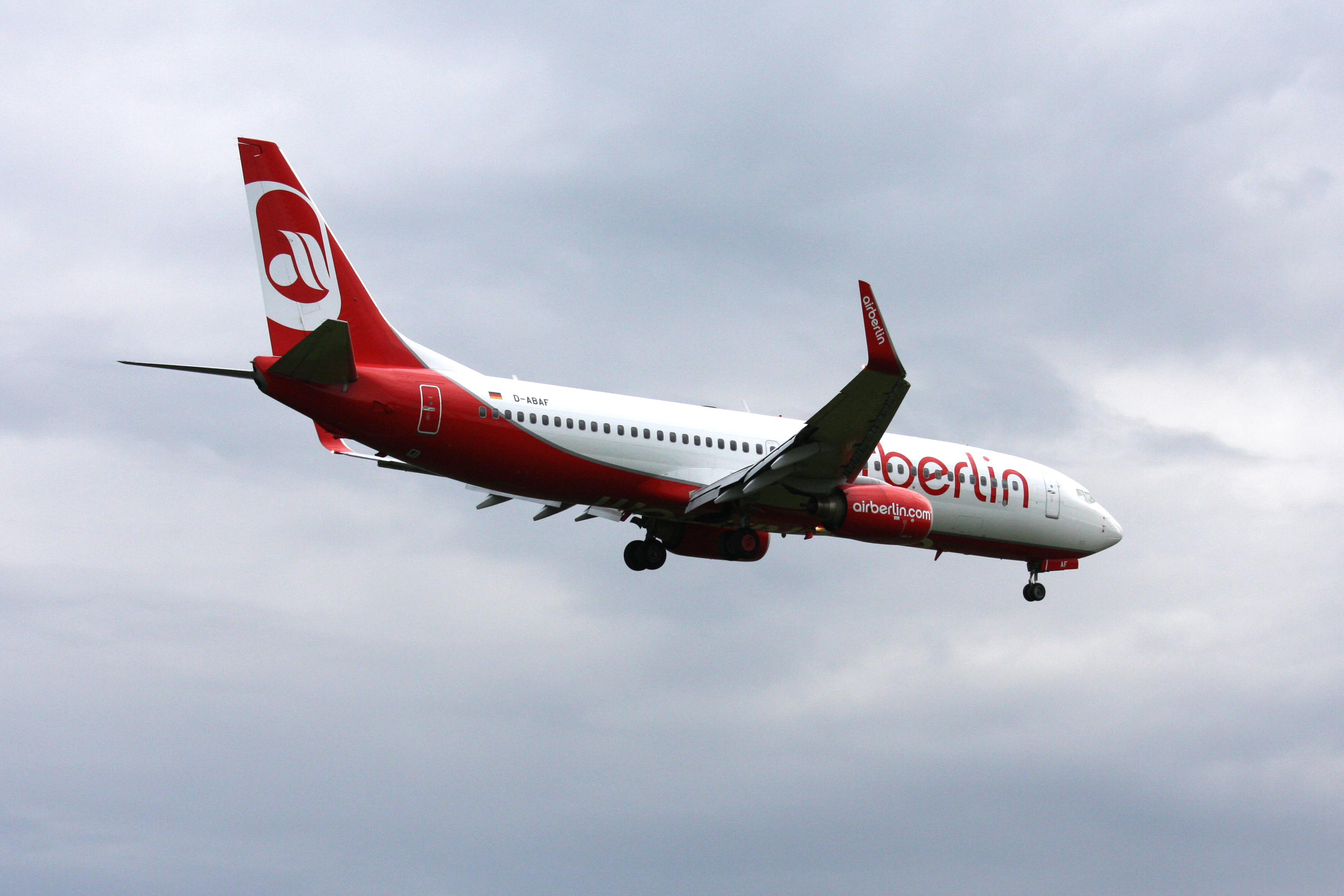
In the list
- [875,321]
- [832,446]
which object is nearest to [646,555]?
[832,446]

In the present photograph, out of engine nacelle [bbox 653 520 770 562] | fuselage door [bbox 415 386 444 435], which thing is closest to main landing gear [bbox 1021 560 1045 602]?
engine nacelle [bbox 653 520 770 562]

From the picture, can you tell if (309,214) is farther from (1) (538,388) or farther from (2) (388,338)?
(1) (538,388)

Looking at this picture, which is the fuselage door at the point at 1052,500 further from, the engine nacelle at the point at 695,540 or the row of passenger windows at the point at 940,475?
the engine nacelle at the point at 695,540

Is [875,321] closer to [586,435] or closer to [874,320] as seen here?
[874,320]

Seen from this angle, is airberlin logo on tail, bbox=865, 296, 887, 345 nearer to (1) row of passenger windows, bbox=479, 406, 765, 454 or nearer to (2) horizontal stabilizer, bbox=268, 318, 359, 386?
(1) row of passenger windows, bbox=479, 406, 765, 454

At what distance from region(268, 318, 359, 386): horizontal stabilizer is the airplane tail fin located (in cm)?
146

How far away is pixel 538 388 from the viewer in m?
34.2

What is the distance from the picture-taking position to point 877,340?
30.9 meters

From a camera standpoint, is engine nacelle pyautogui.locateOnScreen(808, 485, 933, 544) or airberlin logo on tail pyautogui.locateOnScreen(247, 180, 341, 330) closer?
airberlin logo on tail pyautogui.locateOnScreen(247, 180, 341, 330)

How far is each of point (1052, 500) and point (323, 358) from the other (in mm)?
21272

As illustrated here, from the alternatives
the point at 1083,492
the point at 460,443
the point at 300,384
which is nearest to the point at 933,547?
the point at 1083,492

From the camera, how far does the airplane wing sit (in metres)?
31.5

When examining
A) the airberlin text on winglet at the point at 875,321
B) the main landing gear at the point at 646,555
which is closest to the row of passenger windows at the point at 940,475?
the main landing gear at the point at 646,555

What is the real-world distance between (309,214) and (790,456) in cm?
1216
